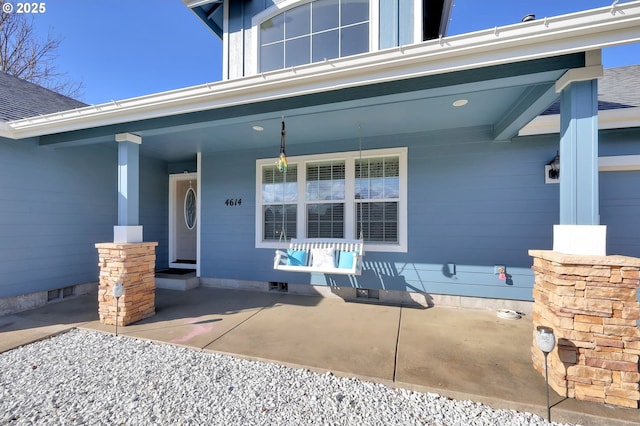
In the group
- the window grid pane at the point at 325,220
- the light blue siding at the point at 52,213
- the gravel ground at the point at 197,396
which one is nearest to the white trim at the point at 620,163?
→ the gravel ground at the point at 197,396

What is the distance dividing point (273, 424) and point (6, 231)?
4.70 metres

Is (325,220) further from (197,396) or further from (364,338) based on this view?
(197,396)

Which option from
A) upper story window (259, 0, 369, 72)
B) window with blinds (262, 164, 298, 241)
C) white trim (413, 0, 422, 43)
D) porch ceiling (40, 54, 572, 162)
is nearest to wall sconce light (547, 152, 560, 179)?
porch ceiling (40, 54, 572, 162)

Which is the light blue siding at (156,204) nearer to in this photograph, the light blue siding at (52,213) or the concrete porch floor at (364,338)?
the light blue siding at (52,213)

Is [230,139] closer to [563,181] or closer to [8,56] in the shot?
[563,181]

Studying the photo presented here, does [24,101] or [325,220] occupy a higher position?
[24,101]

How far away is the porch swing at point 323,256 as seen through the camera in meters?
3.75

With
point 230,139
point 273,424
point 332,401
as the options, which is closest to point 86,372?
point 273,424

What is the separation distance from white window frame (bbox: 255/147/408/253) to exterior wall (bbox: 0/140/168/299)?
2.67 m

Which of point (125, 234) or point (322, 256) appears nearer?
point (125, 234)

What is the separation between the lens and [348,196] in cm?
450

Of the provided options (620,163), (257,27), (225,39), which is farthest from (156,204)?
Answer: (620,163)

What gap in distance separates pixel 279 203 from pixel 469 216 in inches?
122

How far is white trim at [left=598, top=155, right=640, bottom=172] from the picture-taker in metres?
3.32
